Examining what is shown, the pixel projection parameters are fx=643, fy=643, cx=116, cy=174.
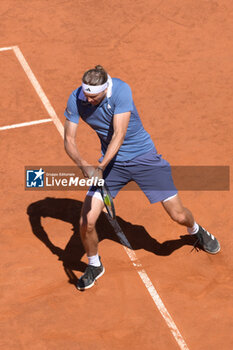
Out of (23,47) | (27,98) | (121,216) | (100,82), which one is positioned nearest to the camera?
(100,82)

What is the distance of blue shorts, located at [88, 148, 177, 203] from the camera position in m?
8.37

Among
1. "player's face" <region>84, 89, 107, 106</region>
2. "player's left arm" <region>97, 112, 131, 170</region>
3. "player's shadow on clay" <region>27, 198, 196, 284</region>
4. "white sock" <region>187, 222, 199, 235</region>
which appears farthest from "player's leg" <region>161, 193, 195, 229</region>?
"player's face" <region>84, 89, 107, 106</region>

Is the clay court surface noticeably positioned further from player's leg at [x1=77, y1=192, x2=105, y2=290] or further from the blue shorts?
the blue shorts

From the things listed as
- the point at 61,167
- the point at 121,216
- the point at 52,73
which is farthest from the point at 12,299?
the point at 52,73

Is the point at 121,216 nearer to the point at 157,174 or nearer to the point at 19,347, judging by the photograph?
the point at 157,174

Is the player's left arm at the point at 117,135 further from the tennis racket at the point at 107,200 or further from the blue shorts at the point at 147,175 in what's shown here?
the blue shorts at the point at 147,175

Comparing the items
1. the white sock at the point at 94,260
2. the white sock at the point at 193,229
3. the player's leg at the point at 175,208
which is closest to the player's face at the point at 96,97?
the player's leg at the point at 175,208

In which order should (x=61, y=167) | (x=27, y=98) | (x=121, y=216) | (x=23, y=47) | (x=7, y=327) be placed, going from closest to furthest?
(x=7, y=327), (x=121, y=216), (x=61, y=167), (x=27, y=98), (x=23, y=47)

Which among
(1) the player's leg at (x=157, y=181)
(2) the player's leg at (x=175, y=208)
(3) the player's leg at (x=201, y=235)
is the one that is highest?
(1) the player's leg at (x=157, y=181)

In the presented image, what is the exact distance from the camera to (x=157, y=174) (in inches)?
333

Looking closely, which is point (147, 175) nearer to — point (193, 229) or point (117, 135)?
point (117, 135)

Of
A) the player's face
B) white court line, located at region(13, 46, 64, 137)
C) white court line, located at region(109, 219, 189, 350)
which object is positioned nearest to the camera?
the player's face

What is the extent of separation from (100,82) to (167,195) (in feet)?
5.84

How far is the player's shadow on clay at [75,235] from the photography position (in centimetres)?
923
